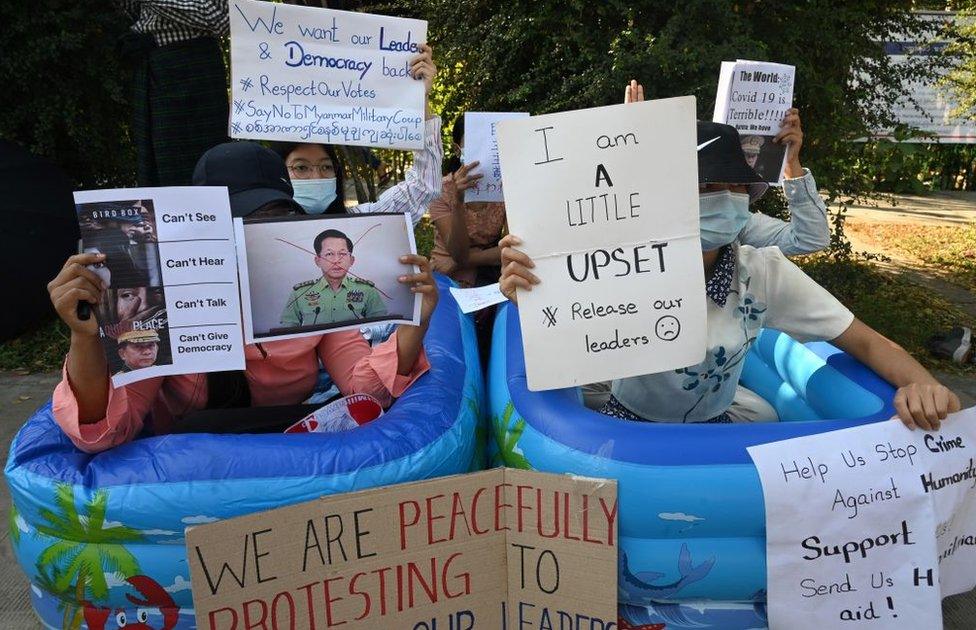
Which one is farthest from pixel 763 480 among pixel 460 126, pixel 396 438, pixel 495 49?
pixel 495 49

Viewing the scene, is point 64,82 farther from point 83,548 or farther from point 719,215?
point 719,215

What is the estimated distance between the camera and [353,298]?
6.90ft

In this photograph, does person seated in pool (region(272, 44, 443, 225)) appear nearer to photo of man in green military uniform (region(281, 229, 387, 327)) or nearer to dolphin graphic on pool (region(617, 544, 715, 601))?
photo of man in green military uniform (region(281, 229, 387, 327))

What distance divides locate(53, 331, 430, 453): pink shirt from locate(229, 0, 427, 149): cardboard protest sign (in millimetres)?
767

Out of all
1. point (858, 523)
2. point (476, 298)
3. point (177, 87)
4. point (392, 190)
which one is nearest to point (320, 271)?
point (392, 190)

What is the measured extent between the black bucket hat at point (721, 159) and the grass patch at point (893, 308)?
3276 mm

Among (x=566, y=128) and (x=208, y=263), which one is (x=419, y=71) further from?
(x=208, y=263)

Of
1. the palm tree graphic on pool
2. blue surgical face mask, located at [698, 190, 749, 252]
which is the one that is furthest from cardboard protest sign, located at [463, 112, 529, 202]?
the palm tree graphic on pool

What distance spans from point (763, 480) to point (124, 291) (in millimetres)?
1576

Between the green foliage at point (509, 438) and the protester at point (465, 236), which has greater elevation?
the protester at point (465, 236)

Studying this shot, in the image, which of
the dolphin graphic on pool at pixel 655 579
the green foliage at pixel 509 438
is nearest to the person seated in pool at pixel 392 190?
the green foliage at pixel 509 438

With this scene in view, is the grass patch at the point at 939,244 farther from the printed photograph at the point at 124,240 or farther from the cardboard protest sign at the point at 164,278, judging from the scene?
the printed photograph at the point at 124,240

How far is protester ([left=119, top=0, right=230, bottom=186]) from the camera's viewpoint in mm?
4012

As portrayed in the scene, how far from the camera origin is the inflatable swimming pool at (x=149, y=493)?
1.87 m
